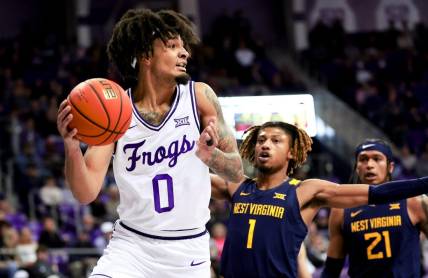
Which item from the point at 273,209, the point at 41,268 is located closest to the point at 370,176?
the point at 273,209

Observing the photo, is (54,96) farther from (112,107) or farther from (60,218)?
(112,107)

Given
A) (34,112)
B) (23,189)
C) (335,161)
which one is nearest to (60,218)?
(23,189)

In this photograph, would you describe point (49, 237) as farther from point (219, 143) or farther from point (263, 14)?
point (263, 14)

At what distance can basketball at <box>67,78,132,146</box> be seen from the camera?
162 inches

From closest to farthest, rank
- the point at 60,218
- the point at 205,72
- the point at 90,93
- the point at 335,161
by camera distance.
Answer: the point at 90,93 → the point at 60,218 → the point at 335,161 → the point at 205,72

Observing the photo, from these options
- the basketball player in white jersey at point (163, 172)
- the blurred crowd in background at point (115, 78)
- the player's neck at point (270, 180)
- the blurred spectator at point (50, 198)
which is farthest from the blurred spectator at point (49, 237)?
the basketball player in white jersey at point (163, 172)

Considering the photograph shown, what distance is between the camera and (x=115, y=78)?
1538 cm

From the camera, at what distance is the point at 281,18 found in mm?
22484

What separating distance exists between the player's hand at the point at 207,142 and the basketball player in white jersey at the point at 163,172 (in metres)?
0.01

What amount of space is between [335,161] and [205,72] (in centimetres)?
322

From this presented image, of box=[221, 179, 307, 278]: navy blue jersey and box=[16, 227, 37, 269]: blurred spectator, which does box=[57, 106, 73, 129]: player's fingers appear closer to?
box=[221, 179, 307, 278]: navy blue jersey

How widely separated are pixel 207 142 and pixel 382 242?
7.06ft

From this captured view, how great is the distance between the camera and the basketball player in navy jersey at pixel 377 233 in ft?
19.1

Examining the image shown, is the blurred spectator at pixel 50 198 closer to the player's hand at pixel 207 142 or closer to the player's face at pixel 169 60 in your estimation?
the player's face at pixel 169 60
